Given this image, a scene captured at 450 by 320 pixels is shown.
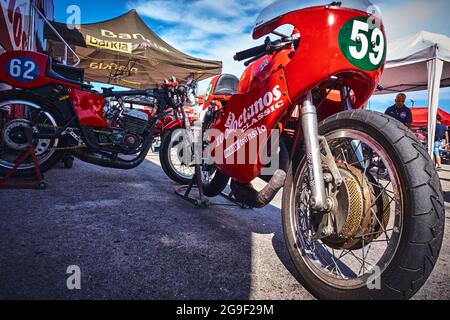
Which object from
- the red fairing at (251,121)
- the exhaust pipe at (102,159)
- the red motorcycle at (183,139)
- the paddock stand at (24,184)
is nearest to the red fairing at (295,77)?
the red fairing at (251,121)

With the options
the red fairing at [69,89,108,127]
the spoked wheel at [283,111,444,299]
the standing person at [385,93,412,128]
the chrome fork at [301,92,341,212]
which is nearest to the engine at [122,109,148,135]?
the red fairing at [69,89,108,127]

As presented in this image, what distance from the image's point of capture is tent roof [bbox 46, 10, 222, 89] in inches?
261

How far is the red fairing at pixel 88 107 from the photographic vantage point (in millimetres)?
3082

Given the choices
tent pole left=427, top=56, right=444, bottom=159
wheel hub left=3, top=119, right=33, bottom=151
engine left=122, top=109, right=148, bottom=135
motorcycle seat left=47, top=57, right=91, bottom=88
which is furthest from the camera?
tent pole left=427, top=56, right=444, bottom=159

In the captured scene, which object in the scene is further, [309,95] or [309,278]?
[309,95]

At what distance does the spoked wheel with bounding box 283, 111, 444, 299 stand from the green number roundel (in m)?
0.28

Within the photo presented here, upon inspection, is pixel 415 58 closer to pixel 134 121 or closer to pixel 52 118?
pixel 134 121

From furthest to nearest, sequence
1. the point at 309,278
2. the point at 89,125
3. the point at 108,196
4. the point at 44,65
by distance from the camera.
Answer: the point at 89,125
the point at 44,65
the point at 108,196
the point at 309,278

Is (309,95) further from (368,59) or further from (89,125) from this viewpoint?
(89,125)

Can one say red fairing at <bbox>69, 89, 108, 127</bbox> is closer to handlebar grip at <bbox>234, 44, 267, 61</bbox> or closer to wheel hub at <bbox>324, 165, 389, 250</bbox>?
handlebar grip at <bbox>234, 44, 267, 61</bbox>

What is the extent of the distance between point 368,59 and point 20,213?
91.4 inches

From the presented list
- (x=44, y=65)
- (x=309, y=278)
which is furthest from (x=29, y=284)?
(x=44, y=65)

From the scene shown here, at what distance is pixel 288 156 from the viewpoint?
70.3 inches

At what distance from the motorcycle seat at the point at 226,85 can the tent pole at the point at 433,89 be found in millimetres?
5006
